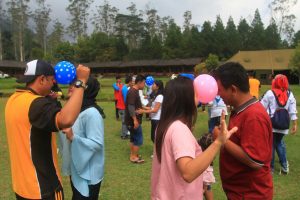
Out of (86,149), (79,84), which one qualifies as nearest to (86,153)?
(86,149)

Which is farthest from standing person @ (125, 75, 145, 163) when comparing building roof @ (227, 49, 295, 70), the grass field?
building roof @ (227, 49, 295, 70)

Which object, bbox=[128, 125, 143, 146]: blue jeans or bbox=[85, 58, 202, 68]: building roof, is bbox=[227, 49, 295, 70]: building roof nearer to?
bbox=[85, 58, 202, 68]: building roof

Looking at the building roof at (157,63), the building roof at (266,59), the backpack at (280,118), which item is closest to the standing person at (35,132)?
the backpack at (280,118)

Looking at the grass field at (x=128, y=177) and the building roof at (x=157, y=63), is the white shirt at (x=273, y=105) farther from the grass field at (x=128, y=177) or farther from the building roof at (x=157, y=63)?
the building roof at (x=157, y=63)

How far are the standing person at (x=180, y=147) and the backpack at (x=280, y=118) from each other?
14.1 ft

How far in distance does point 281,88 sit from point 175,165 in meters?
4.75

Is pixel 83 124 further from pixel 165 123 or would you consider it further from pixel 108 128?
pixel 108 128

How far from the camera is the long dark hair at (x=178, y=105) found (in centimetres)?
229

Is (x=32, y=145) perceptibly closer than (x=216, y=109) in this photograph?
Yes

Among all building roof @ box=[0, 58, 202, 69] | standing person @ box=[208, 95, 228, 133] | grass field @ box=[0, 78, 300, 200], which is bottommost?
grass field @ box=[0, 78, 300, 200]

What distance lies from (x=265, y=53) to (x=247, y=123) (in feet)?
172

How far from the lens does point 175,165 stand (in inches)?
87.5

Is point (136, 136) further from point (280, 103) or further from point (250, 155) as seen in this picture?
point (250, 155)

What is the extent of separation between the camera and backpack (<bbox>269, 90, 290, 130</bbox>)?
620 centimetres
